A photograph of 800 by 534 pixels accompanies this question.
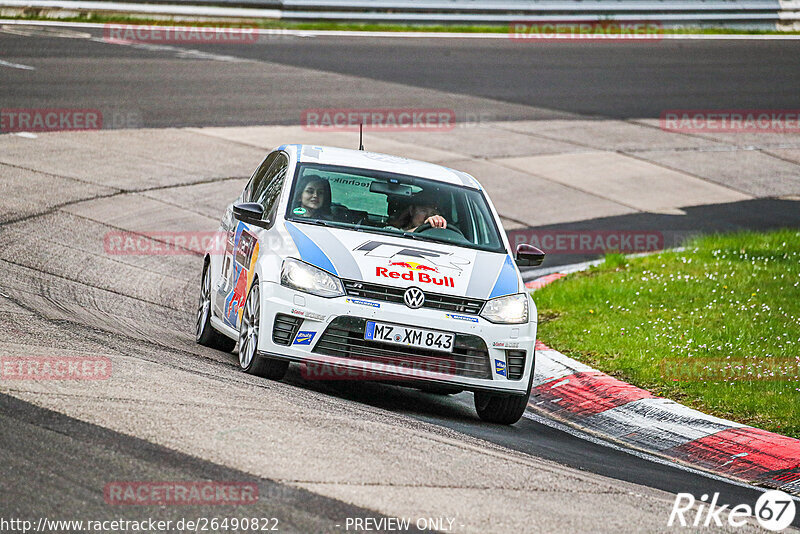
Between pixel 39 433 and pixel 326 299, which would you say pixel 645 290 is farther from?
pixel 39 433

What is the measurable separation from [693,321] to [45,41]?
18.7 metres

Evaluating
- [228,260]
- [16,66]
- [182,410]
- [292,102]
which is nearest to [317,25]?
[292,102]

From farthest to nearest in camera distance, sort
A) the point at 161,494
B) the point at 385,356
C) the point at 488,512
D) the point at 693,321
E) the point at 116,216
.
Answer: the point at 116,216
the point at 693,321
the point at 385,356
the point at 488,512
the point at 161,494

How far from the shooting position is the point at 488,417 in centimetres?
813

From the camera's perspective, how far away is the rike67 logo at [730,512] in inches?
219

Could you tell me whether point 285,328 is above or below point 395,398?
above

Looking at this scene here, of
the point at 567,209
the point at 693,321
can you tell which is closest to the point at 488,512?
the point at 693,321

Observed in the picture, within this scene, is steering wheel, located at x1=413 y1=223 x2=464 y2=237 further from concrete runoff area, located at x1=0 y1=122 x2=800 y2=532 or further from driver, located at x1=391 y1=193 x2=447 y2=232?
concrete runoff area, located at x1=0 y1=122 x2=800 y2=532

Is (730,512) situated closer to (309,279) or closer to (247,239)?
(309,279)

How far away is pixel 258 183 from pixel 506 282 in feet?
8.57

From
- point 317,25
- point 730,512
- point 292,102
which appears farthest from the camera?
point 317,25

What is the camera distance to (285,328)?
753 cm

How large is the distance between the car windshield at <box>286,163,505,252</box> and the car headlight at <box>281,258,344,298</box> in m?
0.75

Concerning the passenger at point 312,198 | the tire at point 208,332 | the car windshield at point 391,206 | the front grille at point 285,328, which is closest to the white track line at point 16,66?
the tire at point 208,332
